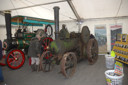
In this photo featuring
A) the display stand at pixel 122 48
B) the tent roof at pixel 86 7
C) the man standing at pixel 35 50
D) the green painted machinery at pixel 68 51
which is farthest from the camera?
the tent roof at pixel 86 7

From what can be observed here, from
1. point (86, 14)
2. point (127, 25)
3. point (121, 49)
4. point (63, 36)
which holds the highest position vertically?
point (86, 14)

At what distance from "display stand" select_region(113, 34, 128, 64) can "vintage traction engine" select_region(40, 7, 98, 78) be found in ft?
2.83

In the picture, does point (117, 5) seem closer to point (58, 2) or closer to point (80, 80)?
point (58, 2)

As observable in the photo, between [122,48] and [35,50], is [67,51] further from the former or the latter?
[122,48]

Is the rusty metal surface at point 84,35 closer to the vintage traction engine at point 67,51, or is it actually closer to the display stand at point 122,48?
the vintage traction engine at point 67,51

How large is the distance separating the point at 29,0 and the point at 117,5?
3.47 m

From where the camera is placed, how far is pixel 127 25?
15.6ft

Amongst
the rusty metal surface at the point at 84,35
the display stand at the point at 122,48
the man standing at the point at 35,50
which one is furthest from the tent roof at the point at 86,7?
the man standing at the point at 35,50

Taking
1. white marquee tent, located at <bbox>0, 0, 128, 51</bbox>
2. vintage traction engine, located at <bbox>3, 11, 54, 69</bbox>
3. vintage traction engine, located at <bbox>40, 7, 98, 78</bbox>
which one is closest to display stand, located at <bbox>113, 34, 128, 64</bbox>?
vintage traction engine, located at <bbox>40, 7, 98, 78</bbox>

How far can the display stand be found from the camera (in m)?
3.53

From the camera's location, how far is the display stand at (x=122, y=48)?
353 cm

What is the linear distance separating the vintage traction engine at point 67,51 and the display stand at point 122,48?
86cm

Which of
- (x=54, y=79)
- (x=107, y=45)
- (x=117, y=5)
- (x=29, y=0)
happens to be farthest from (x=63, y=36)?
(x=107, y=45)

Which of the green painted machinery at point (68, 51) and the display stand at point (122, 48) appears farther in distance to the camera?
the display stand at point (122, 48)
